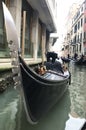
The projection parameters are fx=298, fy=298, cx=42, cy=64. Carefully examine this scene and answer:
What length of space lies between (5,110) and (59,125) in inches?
50.4

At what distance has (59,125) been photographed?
4969 millimetres

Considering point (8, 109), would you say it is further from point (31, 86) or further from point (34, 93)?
point (31, 86)

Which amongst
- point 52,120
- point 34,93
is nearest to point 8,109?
point 52,120

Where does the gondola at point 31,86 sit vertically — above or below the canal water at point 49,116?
above

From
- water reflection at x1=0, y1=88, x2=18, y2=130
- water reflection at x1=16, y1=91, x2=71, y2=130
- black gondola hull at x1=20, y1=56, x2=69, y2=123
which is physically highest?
black gondola hull at x1=20, y1=56, x2=69, y2=123

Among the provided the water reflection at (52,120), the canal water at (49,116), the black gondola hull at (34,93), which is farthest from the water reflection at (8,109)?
the black gondola hull at (34,93)

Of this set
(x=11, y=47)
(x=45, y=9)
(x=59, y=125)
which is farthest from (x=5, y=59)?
(x=45, y=9)

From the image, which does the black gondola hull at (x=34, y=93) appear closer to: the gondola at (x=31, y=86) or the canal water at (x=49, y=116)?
the gondola at (x=31, y=86)

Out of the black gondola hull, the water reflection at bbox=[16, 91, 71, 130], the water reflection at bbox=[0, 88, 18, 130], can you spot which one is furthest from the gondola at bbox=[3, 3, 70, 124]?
the water reflection at bbox=[0, 88, 18, 130]

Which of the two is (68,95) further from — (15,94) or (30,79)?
(30,79)

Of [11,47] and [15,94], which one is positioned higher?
[11,47]

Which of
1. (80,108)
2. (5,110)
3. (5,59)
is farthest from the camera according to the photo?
(5,59)

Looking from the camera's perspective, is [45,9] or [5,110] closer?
[5,110]

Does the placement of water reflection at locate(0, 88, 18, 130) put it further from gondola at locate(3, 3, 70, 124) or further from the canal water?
gondola at locate(3, 3, 70, 124)
